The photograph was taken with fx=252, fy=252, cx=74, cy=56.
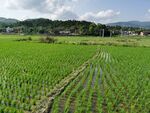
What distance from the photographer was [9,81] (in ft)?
35.3

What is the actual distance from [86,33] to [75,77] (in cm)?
8373

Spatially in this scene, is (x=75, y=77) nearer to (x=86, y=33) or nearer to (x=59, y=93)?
(x=59, y=93)

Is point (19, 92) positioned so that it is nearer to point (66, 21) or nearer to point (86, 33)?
point (86, 33)

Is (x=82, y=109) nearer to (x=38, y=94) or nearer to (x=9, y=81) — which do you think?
(x=38, y=94)

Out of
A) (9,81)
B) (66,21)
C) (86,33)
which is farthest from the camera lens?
(66,21)

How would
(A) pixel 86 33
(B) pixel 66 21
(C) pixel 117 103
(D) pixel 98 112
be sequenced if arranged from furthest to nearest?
(B) pixel 66 21 → (A) pixel 86 33 → (C) pixel 117 103 → (D) pixel 98 112

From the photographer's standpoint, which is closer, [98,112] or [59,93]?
[98,112]

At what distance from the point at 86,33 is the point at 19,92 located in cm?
8756

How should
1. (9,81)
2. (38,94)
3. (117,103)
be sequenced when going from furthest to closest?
(9,81), (38,94), (117,103)

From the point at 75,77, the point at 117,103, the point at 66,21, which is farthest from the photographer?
the point at 66,21

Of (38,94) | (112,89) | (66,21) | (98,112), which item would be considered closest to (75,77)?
(112,89)

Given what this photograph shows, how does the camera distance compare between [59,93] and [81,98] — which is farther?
[59,93]

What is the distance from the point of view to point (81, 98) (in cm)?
816

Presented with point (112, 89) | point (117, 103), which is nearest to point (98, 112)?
point (117, 103)
